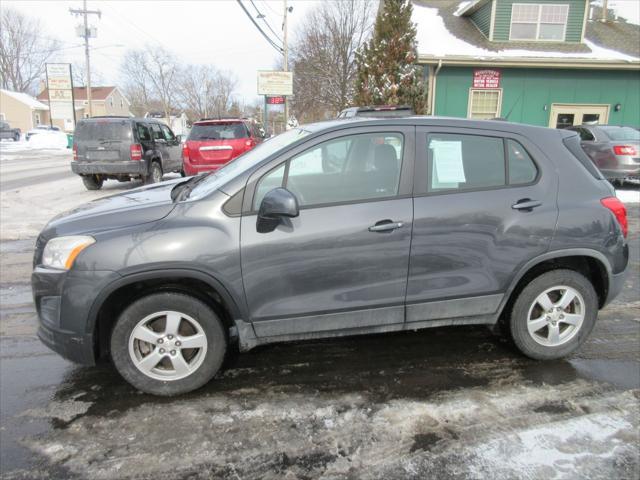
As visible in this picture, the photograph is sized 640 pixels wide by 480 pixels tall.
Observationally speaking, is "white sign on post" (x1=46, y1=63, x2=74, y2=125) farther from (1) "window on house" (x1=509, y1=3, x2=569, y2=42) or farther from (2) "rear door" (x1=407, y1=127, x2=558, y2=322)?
(2) "rear door" (x1=407, y1=127, x2=558, y2=322)

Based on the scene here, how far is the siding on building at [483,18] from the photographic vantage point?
57.4 ft

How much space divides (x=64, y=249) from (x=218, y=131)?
28.7 ft

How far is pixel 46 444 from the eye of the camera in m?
2.52

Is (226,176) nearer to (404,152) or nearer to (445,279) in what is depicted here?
(404,152)

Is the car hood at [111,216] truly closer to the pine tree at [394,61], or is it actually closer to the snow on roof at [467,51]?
the pine tree at [394,61]

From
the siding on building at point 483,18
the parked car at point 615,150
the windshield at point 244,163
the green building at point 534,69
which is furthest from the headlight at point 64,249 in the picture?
the siding on building at point 483,18

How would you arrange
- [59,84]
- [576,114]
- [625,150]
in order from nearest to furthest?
[625,150], [576,114], [59,84]

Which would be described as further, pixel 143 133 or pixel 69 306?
pixel 143 133

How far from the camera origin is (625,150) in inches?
419

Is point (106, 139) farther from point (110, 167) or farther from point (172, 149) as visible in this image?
point (172, 149)

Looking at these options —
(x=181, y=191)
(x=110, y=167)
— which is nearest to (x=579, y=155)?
(x=181, y=191)

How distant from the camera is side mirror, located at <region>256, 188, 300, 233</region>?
2.68m

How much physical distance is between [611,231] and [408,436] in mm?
2069

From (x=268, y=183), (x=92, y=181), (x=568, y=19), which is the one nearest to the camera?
(x=268, y=183)
